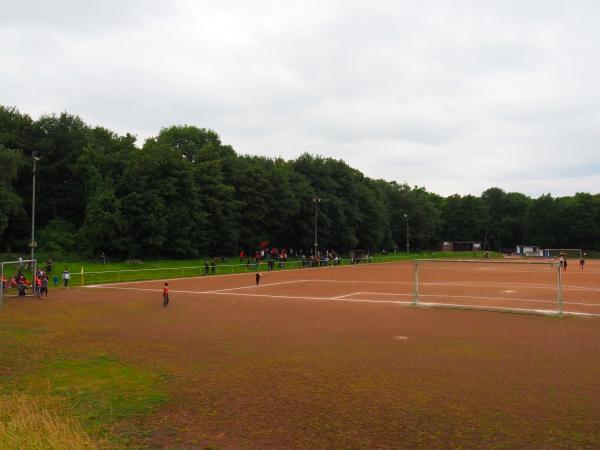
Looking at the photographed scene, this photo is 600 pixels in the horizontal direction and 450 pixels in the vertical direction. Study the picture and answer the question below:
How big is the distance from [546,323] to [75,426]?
52.5 ft

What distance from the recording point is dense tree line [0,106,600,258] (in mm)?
49000

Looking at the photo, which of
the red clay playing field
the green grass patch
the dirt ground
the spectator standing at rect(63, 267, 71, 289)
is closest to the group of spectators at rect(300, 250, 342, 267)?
the red clay playing field

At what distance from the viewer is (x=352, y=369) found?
11102 millimetres

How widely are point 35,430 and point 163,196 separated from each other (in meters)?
48.3

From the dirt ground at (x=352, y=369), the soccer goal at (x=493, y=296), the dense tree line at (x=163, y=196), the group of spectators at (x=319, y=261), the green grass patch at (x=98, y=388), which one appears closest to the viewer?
the dirt ground at (x=352, y=369)

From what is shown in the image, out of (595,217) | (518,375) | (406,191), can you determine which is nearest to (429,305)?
(518,375)

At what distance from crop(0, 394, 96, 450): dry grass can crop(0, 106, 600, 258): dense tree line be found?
135ft

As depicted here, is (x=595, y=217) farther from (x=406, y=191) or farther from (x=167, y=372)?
(x=167, y=372)

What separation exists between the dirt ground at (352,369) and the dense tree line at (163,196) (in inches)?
1069

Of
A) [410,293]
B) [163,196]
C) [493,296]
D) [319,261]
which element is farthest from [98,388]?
[319,261]

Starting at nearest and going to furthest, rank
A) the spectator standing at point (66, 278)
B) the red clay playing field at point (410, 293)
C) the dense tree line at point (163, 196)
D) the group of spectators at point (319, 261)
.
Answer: the red clay playing field at point (410, 293), the spectator standing at point (66, 278), the dense tree line at point (163, 196), the group of spectators at point (319, 261)

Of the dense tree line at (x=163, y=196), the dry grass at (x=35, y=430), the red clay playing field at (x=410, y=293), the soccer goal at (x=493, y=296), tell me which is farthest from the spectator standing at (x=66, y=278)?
the dry grass at (x=35, y=430)

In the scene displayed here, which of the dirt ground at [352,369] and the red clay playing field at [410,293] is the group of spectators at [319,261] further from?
the dirt ground at [352,369]

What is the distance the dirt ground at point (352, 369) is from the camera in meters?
7.36
